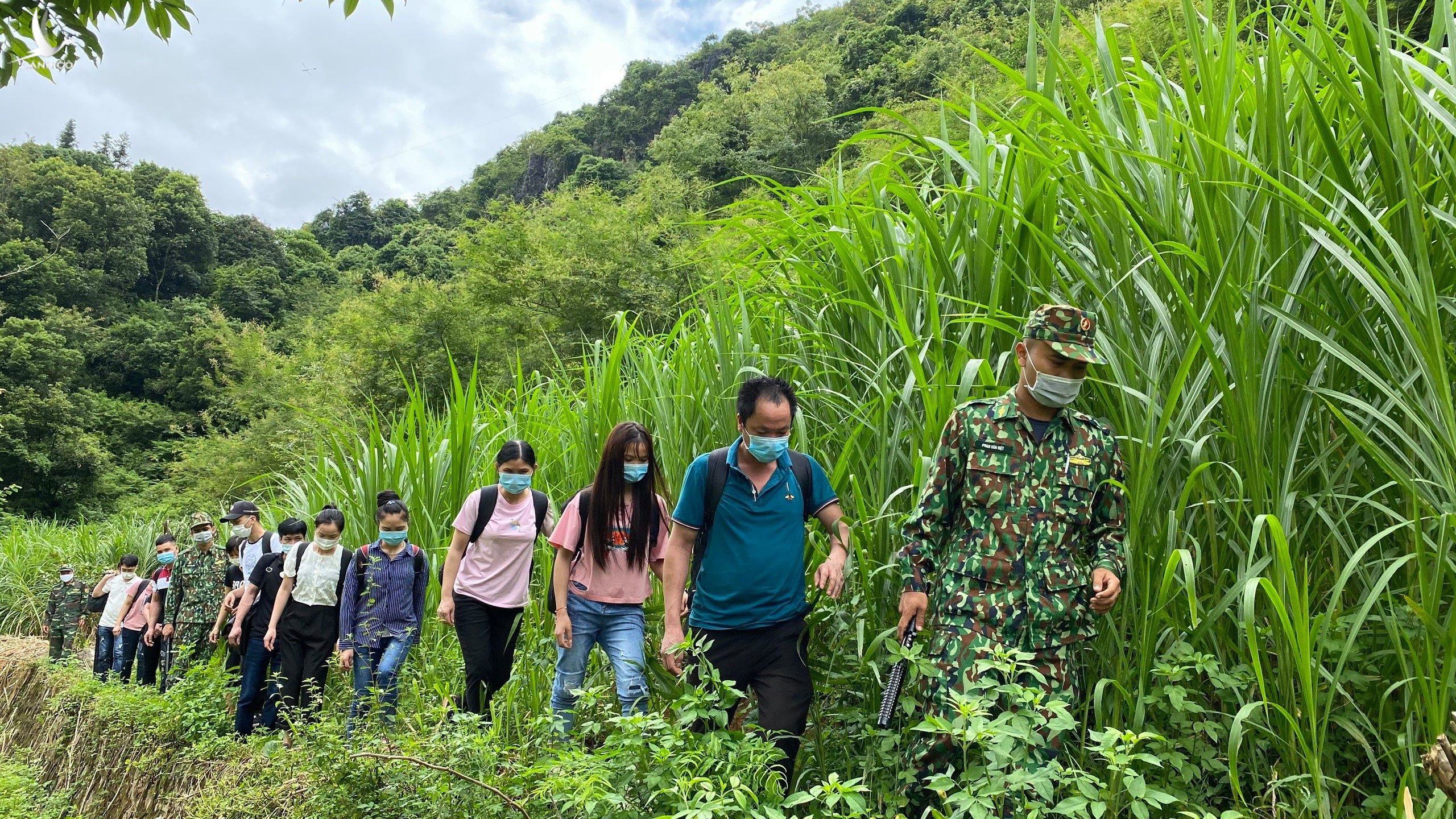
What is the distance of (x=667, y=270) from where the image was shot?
773 inches

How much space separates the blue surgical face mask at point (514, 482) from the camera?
373 centimetres

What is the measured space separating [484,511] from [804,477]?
5.25ft

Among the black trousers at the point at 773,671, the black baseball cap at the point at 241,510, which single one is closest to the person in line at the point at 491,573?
the black trousers at the point at 773,671

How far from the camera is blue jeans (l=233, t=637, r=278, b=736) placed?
4871 millimetres

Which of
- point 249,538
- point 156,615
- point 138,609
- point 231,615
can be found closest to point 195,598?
point 156,615

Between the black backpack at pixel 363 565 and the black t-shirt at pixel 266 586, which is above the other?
the black backpack at pixel 363 565

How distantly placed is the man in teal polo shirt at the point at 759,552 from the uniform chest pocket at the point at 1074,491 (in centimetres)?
62

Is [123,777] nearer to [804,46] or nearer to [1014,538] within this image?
[1014,538]

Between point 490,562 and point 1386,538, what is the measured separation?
2.85 meters

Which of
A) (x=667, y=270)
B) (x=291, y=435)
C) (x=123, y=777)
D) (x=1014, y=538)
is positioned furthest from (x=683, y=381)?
(x=291, y=435)

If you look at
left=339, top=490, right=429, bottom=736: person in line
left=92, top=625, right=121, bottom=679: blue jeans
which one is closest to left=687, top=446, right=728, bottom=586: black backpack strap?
left=339, top=490, right=429, bottom=736: person in line

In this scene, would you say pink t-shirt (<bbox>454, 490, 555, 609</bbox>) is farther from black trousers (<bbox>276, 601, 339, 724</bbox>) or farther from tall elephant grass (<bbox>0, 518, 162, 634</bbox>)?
tall elephant grass (<bbox>0, 518, 162, 634</bbox>)

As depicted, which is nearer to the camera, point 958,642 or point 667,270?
point 958,642

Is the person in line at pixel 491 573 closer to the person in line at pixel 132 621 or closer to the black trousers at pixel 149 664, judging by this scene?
the black trousers at pixel 149 664
